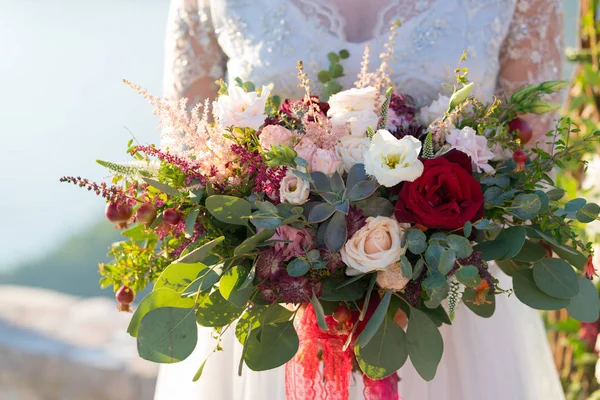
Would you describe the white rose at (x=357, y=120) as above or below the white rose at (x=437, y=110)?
below

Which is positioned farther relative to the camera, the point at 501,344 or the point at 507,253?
the point at 501,344

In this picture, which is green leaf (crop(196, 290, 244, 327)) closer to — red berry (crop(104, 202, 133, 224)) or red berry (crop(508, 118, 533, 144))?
red berry (crop(104, 202, 133, 224))

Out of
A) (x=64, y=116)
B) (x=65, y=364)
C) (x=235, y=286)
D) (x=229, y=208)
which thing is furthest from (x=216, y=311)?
(x=64, y=116)

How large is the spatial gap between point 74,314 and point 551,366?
3.63 metres

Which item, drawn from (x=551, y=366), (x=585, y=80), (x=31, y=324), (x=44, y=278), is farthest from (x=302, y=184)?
(x=44, y=278)

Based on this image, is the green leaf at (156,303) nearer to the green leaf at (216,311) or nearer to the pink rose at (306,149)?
the green leaf at (216,311)

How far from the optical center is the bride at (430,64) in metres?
1.60

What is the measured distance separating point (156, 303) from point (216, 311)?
0.10 metres

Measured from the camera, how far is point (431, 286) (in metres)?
1.02

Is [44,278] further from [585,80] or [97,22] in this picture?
[585,80]

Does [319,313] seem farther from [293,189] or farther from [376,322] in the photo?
[293,189]

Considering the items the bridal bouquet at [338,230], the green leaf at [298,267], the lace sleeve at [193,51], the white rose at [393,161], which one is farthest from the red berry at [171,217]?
the lace sleeve at [193,51]

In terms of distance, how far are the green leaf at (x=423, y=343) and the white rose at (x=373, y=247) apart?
0.12m

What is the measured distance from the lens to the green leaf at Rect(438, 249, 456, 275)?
0.99 m
